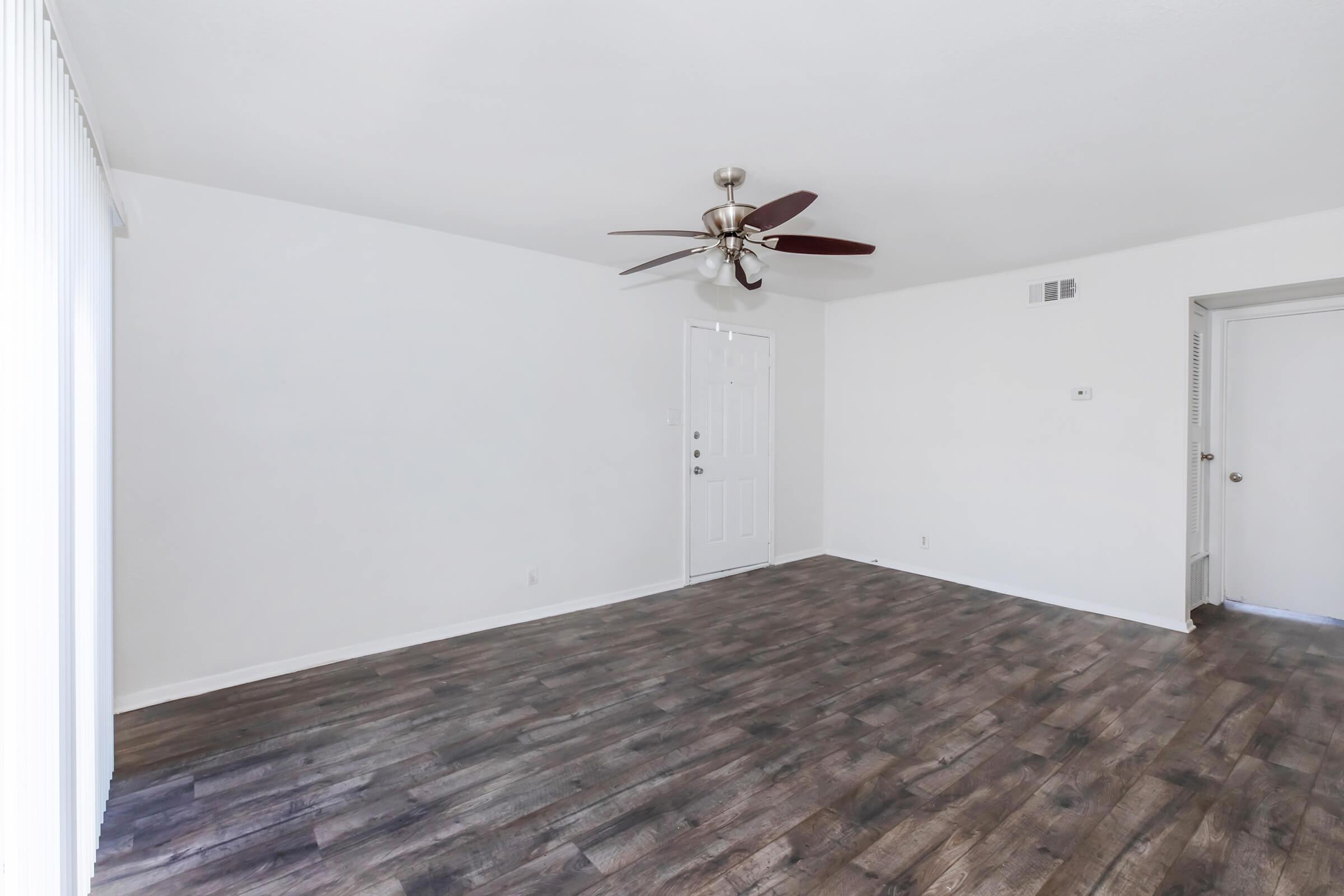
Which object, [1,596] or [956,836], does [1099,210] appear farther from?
[1,596]

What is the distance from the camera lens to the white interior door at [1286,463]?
4.18m

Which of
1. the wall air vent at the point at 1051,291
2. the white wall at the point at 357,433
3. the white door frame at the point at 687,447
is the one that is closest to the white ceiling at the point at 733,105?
the white wall at the point at 357,433

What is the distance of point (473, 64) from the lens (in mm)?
2078

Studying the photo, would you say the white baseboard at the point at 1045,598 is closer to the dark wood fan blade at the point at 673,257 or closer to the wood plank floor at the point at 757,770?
the wood plank floor at the point at 757,770

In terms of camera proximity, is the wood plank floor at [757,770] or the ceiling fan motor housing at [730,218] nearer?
the wood plank floor at [757,770]

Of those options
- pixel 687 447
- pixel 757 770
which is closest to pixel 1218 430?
pixel 687 447

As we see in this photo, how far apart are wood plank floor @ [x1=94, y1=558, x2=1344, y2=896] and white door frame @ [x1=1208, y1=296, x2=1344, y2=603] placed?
0.89m

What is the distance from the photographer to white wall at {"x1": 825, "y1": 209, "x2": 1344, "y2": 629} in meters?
4.08

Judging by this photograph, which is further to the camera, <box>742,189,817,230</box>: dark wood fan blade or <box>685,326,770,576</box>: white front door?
<box>685,326,770,576</box>: white front door

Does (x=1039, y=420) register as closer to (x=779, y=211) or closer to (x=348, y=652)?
(x=779, y=211)

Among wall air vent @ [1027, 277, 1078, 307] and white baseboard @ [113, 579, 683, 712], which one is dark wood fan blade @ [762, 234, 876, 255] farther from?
white baseboard @ [113, 579, 683, 712]

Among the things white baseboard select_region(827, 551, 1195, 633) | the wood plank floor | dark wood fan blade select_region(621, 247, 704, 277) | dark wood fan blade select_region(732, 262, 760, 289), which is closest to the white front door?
white baseboard select_region(827, 551, 1195, 633)

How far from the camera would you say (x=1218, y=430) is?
4.65m

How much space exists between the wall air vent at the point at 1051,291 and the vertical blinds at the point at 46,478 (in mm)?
5346
